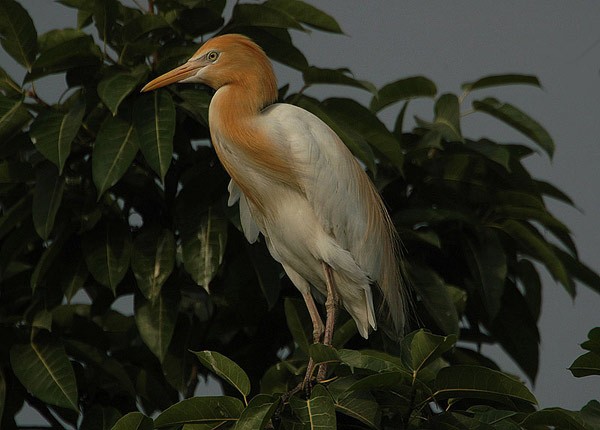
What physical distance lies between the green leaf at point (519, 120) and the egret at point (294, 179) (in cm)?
72

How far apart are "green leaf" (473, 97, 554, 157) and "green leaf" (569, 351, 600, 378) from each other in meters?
1.10

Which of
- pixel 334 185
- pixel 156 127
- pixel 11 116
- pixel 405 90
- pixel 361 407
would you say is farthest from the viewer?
pixel 405 90

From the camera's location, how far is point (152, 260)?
268 cm

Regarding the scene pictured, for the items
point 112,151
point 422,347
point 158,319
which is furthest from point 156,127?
point 422,347

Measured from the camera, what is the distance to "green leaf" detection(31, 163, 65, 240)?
2.53 meters

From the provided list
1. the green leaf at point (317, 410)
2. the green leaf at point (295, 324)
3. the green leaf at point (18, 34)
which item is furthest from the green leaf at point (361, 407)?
the green leaf at point (18, 34)

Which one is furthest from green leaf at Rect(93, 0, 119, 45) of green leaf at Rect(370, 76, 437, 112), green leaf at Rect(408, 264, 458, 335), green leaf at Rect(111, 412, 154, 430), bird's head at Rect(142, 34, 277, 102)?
green leaf at Rect(111, 412, 154, 430)

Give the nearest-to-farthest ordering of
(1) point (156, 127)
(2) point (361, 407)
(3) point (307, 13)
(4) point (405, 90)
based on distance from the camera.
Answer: (2) point (361, 407) < (1) point (156, 127) < (3) point (307, 13) < (4) point (405, 90)

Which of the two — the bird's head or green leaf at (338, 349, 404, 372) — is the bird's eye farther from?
green leaf at (338, 349, 404, 372)

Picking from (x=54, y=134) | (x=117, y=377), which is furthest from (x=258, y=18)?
(x=117, y=377)

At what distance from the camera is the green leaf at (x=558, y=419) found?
1797 mm

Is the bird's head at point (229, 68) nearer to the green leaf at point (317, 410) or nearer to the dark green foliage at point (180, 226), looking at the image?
the dark green foliage at point (180, 226)

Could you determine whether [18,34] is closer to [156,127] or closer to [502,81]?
[156,127]

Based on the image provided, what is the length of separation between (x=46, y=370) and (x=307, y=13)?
3.34 ft
